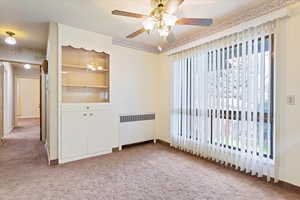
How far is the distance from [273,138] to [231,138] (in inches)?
24.0

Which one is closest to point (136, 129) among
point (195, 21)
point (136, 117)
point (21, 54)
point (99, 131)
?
point (136, 117)

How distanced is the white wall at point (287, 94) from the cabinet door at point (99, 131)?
118 inches

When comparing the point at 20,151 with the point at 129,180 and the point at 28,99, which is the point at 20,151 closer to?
the point at 129,180

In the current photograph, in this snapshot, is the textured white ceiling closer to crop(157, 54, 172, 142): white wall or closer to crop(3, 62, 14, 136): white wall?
crop(157, 54, 172, 142): white wall

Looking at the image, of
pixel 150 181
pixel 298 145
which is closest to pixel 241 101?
pixel 298 145

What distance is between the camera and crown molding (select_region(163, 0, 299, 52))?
2.26m

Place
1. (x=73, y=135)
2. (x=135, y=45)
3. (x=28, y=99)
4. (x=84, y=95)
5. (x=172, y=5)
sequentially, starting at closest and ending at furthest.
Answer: (x=172, y=5) → (x=73, y=135) → (x=84, y=95) → (x=135, y=45) → (x=28, y=99)

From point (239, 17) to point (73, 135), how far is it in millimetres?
3553

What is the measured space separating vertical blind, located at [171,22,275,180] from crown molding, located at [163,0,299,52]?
0.18 meters

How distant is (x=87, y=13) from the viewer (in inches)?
108

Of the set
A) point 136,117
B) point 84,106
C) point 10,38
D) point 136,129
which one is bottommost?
point 136,129

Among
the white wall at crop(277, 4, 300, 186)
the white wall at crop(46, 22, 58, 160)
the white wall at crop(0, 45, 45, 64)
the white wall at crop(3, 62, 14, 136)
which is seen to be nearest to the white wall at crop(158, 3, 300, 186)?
the white wall at crop(277, 4, 300, 186)

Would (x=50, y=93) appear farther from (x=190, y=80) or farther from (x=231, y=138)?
(x=231, y=138)

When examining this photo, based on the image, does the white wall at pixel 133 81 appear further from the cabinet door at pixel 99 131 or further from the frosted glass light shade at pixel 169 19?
the frosted glass light shade at pixel 169 19
